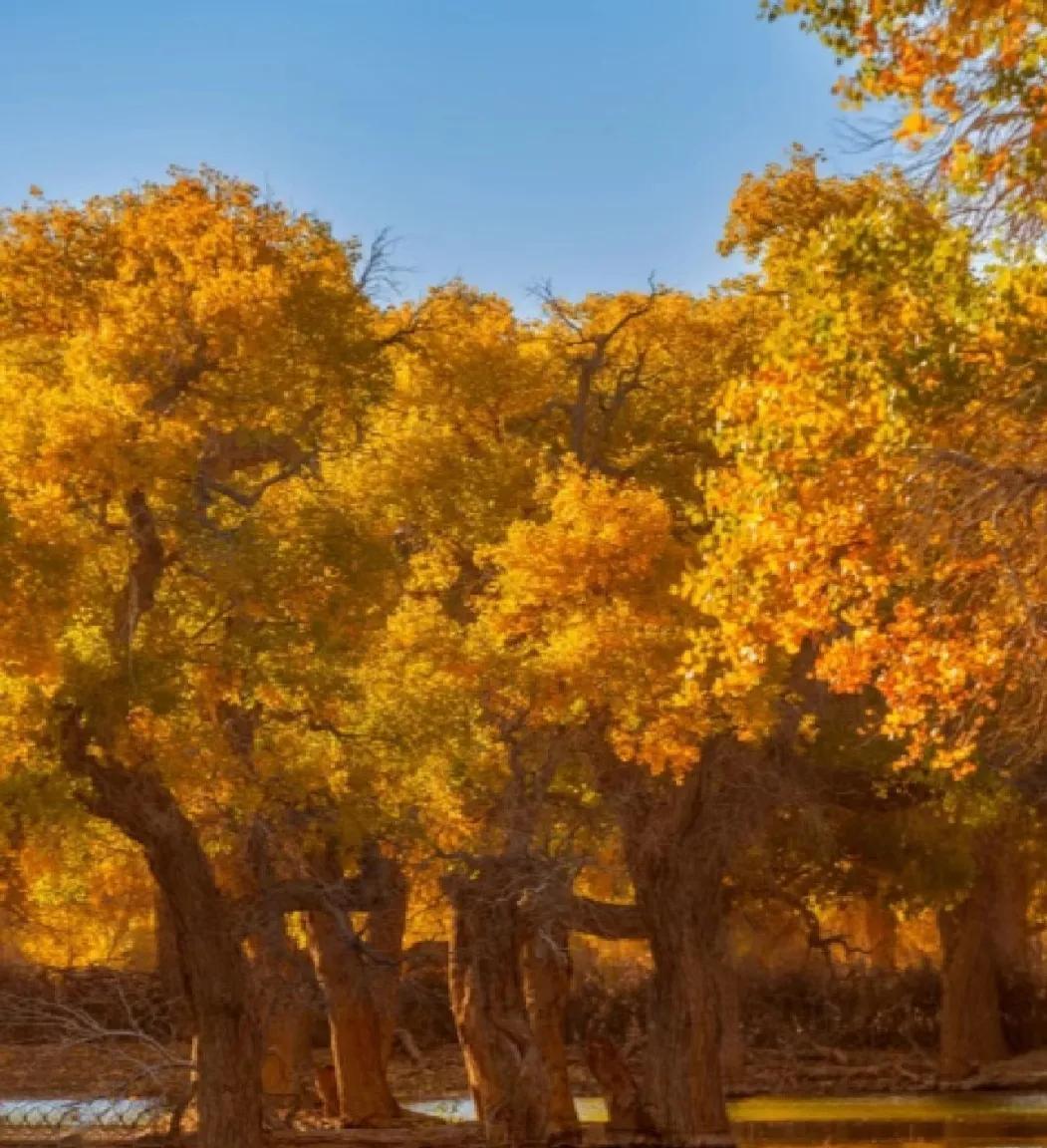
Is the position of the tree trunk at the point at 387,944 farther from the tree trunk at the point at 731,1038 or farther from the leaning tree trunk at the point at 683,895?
the tree trunk at the point at 731,1038

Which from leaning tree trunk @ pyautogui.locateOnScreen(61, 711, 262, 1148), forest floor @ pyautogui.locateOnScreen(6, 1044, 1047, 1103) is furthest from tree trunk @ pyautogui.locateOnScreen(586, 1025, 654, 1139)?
forest floor @ pyautogui.locateOnScreen(6, 1044, 1047, 1103)

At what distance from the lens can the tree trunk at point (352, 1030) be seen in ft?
111

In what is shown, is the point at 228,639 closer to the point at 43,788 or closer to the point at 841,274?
the point at 43,788

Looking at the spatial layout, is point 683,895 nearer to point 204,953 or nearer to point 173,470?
point 204,953

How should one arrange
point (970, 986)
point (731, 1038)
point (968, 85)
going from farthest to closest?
point (731, 1038) < point (970, 986) < point (968, 85)

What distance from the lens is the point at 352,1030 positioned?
34375 mm

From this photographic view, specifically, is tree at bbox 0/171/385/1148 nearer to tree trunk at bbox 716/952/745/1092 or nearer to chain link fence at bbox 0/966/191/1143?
chain link fence at bbox 0/966/191/1143

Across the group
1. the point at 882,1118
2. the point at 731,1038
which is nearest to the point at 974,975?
the point at 731,1038

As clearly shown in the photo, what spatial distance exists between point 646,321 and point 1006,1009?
20.9 meters

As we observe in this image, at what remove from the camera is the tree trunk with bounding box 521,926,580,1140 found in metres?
31.8

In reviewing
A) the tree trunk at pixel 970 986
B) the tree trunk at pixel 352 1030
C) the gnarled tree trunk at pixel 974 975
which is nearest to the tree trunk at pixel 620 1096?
the tree trunk at pixel 352 1030

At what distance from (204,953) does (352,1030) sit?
8367mm

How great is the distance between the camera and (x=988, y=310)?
1608 cm

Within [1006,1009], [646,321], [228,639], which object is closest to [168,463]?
[228,639]
